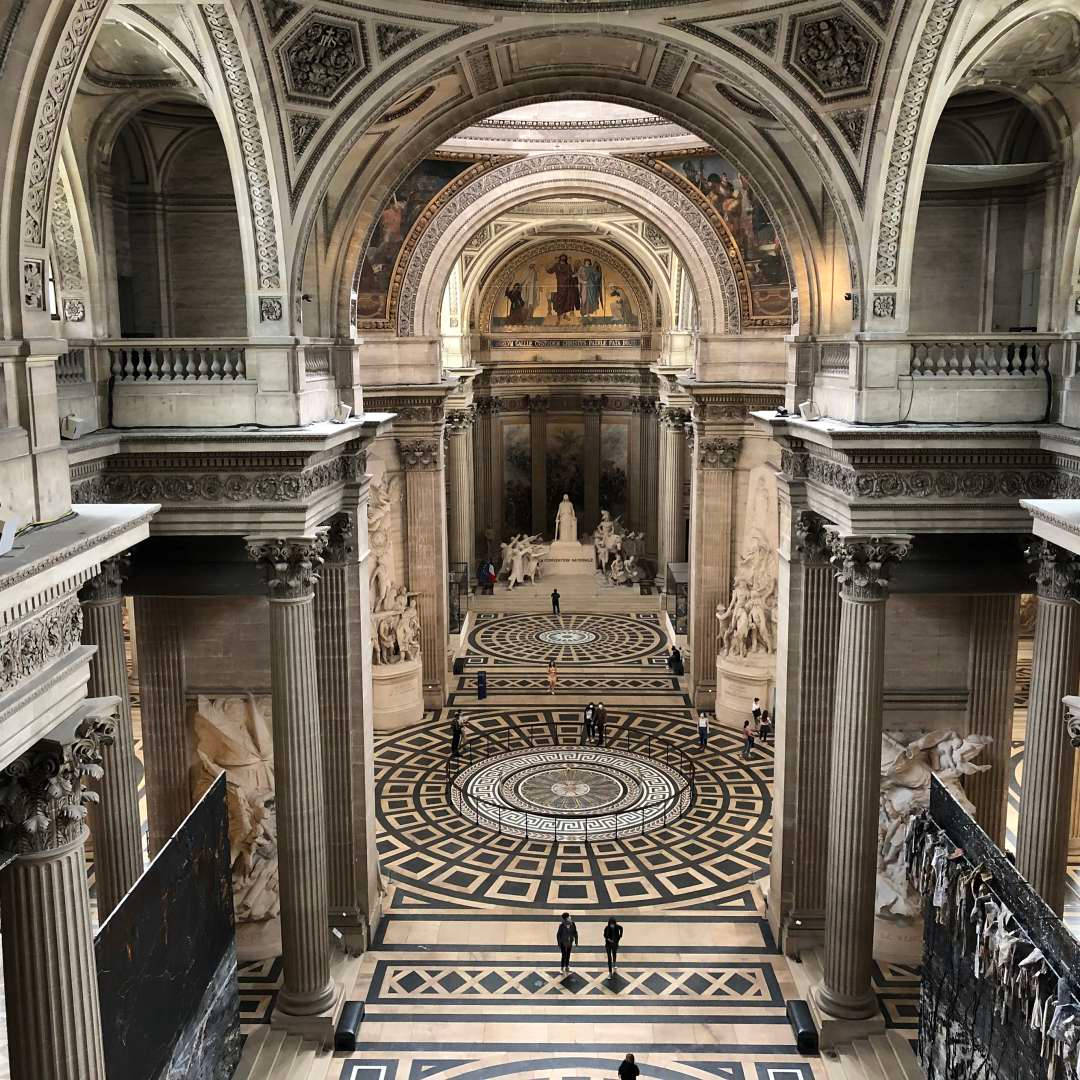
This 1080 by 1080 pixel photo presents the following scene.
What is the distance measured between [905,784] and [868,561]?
3.83 m

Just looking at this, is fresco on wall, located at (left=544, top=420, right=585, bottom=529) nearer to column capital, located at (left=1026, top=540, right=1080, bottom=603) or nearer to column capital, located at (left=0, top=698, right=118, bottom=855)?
column capital, located at (left=1026, top=540, right=1080, bottom=603)

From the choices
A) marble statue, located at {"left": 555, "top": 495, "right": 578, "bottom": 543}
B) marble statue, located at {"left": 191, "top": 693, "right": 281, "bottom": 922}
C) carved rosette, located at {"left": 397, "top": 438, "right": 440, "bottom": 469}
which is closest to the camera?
marble statue, located at {"left": 191, "top": 693, "right": 281, "bottom": 922}

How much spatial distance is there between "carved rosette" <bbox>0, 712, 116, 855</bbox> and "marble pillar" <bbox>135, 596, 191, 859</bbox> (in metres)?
7.60

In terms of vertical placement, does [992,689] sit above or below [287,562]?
below

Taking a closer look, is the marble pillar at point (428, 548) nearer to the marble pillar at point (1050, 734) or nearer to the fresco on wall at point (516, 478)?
the marble pillar at point (1050, 734)

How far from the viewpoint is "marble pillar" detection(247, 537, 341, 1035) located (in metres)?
12.5

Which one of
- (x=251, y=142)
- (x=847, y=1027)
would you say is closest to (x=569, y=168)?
(x=251, y=142)

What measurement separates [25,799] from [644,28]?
10.2m

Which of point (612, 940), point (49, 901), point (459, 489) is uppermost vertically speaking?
point (49, 901)

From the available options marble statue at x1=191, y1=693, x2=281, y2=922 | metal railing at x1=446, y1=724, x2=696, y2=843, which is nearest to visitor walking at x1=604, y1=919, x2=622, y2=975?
metal railing at x1=446, y1=724, x2=696, y2=843

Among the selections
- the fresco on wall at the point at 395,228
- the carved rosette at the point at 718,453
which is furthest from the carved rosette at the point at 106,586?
the carved rosette at the point at 718,453

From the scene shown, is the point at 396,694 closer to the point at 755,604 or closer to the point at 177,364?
the point at 755,604

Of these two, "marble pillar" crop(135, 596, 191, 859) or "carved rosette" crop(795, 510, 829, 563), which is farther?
"marble pillar" crop(135, 596, 191, 859)

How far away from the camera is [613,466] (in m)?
45.4
